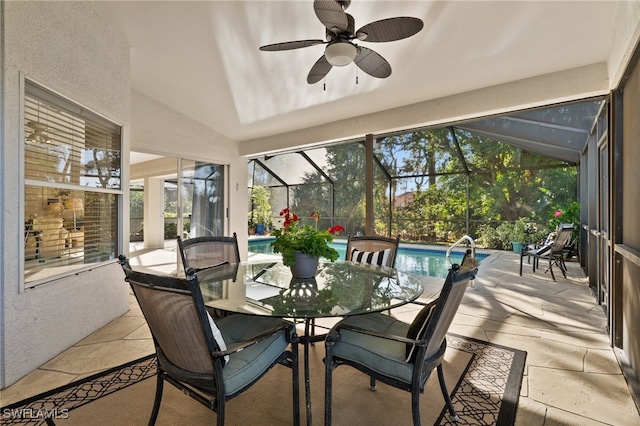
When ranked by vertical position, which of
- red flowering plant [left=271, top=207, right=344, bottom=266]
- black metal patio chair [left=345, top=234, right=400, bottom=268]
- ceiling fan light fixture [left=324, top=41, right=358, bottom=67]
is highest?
ceiling fan light fixture [left=324, top=41, right=358, bottom=67]

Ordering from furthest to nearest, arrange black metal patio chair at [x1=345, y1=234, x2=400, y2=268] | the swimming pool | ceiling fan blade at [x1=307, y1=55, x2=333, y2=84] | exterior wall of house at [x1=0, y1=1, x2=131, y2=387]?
the swimming pool, black metal patio chair at [x1=345, y1=234, x2=400, y2=268], ceiling fan blade at [x1=307, y1=55, x2=333, y2=84], exterior wall of house at [x1=0, y1=1, x2=131, y2=387]

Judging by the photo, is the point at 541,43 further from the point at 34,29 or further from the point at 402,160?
the point at 402,160

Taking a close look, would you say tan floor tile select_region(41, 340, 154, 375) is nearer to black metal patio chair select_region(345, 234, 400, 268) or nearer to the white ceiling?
black metal patio chair select_region(345, 234, 400, 268)

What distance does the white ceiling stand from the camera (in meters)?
2.57

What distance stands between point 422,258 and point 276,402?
6.89 m

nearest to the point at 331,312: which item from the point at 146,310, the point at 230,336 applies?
the point at 230,336

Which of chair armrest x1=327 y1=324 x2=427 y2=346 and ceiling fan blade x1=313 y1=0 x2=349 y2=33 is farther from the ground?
ceiling fan blade x1=313 y1=0 x2=349 y2=33

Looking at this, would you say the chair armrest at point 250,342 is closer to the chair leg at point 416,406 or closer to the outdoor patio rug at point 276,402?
the outdoor patio rug at point 276,402

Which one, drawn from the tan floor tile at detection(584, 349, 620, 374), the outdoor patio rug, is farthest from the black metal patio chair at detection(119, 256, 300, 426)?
the tan floor tile at detection(584, 349, 620, 374)

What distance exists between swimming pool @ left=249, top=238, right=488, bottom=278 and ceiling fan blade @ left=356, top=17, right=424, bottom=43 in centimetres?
475

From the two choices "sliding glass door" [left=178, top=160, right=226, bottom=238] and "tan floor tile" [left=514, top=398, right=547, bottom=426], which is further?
"sliding glass door" [left=178, top=160, right=226, bottom=238]

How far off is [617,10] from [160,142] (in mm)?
5320

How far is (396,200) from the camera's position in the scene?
30.6 feet

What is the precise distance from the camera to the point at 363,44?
3.04 m
